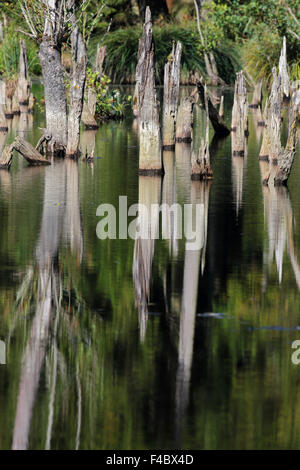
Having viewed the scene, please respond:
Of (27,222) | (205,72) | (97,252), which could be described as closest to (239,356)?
(97,252)

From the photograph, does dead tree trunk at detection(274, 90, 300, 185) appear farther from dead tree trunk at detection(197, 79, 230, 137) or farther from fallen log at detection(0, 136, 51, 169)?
dead tree trunk at detection(197, 79, 230, 137)

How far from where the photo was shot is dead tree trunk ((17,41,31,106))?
123 feet

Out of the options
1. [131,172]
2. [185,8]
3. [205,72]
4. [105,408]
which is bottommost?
[105,408]

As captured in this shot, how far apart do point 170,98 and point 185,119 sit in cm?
327

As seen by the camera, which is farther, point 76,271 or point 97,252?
point 97,252

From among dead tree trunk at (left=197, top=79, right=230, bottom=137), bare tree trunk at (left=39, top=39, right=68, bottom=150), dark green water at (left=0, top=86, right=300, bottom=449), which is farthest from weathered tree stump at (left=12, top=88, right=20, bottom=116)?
dark green water at (left=0, top=86, right=300, bottom=449)

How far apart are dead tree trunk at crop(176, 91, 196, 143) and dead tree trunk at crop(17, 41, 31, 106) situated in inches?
378

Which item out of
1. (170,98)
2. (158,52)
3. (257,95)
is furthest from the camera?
(158,52)

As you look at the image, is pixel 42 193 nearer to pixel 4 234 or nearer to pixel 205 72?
pixel 4 234

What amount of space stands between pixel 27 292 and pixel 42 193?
7.76 m

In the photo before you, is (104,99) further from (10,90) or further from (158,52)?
(158,52)

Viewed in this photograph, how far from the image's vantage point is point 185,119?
28750 mm

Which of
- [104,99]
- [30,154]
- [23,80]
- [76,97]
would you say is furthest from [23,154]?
[23,80]

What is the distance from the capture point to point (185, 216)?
663 inches
